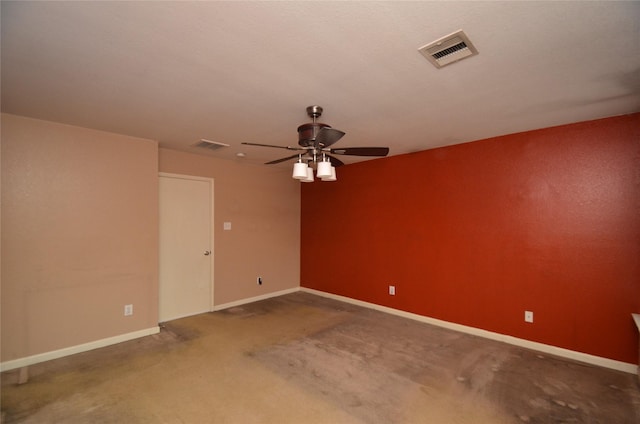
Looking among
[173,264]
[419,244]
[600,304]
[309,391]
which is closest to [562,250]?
[600,304]

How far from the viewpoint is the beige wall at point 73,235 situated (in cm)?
286

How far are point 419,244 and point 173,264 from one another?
360 centimetres

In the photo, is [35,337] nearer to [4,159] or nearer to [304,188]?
[4,159]

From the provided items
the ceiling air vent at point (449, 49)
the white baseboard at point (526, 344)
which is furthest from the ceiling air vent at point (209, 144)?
the white baseboard at point (526, 344)

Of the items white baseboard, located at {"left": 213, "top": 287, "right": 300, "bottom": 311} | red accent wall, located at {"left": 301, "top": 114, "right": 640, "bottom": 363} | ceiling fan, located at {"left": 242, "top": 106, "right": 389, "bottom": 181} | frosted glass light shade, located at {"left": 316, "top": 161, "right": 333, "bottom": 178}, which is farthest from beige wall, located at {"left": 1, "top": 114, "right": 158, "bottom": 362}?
red accent wall, located at {"left": 301, "top": 114, "right": 640, "bottom": 363}

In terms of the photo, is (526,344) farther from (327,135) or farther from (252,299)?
(252,299)

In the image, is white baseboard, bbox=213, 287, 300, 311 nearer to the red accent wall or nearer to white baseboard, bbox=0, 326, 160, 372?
white baseboard, bbox=0, 326, 160, 372

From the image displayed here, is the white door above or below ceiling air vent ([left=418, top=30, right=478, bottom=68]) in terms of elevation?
below

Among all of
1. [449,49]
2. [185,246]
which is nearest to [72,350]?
[185,246]

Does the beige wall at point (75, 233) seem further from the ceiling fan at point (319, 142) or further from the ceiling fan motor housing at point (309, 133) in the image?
the ceiling fan motor housing at point (309, 133)

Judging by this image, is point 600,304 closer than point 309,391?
A: No

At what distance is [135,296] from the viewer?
3.61 metres

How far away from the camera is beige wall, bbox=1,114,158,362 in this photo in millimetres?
2861

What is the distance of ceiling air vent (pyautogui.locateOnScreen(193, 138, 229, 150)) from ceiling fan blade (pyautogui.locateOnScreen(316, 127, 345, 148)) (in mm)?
2029
